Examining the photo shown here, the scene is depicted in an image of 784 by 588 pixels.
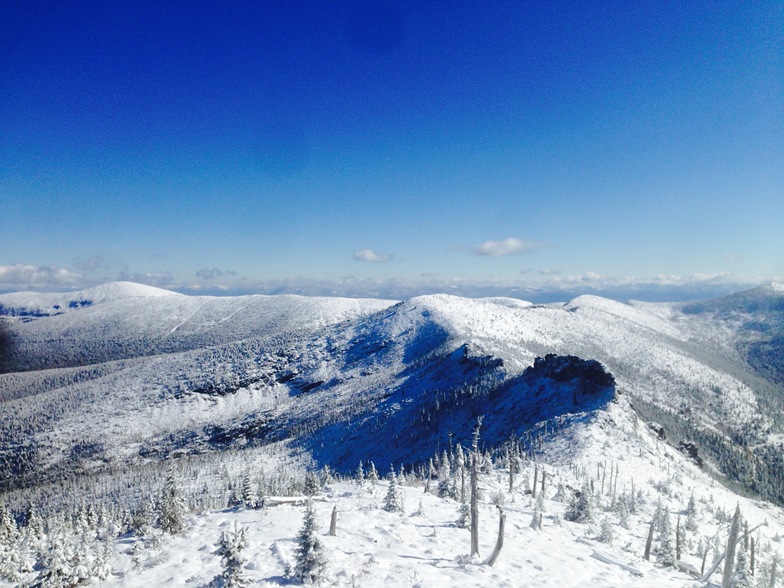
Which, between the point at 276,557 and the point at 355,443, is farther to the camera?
the point at 355,443

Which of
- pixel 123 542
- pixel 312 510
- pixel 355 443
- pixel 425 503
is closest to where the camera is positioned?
pixel 312 510

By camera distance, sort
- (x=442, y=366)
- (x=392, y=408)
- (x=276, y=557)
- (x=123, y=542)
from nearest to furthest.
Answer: (x=276, y=557)
(x=123, y=542)
(x=392, y=408)
(x=442, y=366)

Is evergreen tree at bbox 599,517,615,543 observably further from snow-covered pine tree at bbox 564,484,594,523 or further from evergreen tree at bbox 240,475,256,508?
evergreen tree at bbox 240,475,256,508

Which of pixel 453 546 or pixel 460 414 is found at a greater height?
pixel 453 546

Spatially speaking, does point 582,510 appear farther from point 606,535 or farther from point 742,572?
point 742,572

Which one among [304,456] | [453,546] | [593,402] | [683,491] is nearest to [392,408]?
[304,456]

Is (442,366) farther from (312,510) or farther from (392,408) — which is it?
(312,510)

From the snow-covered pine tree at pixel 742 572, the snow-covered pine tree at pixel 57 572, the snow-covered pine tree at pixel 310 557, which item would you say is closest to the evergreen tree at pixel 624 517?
the snow-covered pine tree at pixel 742 572

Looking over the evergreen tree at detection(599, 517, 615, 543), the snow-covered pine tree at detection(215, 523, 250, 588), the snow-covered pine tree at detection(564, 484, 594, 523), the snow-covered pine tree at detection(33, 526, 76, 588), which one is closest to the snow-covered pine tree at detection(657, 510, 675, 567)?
the evergreen tree at detection(599, 517, 615, 543)
